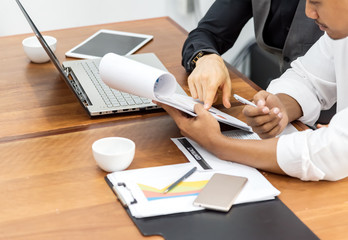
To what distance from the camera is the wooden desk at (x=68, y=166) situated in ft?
3.21

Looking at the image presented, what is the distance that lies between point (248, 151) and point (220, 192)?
156 mm

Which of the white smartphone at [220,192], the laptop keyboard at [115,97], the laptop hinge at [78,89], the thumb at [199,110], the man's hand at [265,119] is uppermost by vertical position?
the laptop hinge at [78,89]

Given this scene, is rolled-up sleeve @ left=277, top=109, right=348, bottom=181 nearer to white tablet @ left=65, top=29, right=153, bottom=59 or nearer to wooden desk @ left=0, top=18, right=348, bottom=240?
wooden desk @ left=0, top=18, right=348, bottom=240

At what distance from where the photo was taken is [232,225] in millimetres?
976

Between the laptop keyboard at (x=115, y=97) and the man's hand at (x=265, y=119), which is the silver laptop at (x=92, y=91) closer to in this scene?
the laptop keyboard at (x=115, y=97)

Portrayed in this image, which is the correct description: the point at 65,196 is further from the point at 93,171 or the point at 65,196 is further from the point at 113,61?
the point at 113,61

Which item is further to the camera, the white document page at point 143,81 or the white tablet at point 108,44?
the white tablet at point 108,44

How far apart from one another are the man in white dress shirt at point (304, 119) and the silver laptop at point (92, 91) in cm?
16

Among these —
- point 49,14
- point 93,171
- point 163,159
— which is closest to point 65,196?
point 93,171

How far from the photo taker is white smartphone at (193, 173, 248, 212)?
102 cm

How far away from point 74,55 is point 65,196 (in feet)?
2.76

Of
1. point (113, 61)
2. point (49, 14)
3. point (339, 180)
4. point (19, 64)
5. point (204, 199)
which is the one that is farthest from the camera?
point (49, 14)

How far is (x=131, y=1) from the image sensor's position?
3.31m

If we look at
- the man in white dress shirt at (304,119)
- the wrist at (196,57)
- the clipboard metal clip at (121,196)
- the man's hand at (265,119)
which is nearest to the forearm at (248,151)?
the man in white dress shirt at (304,119)
